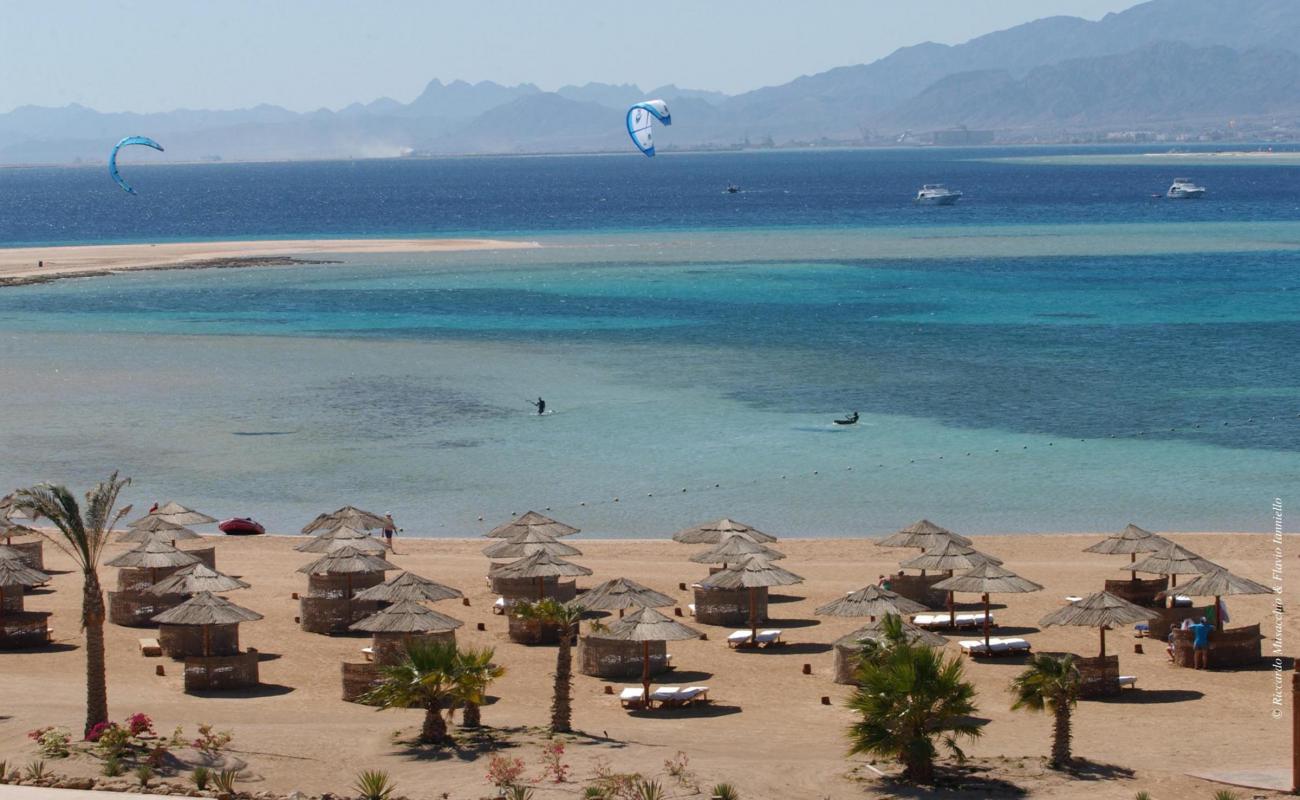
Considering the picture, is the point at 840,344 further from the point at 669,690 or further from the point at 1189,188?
the point at 1189,188

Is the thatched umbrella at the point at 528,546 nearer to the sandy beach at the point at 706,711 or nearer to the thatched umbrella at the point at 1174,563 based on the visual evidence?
the sandy beach at the point at 706,711

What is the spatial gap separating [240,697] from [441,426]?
22174mm

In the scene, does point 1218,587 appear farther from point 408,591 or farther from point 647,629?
point 408,591

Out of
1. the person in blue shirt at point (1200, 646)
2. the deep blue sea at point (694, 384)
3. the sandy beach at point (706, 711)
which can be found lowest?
the sandy beach at point (706, 711)

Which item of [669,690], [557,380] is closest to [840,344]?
[557,380]

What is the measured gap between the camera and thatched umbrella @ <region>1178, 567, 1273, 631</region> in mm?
22750

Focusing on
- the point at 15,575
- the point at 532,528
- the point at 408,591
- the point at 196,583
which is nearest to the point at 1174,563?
the point at 532,528

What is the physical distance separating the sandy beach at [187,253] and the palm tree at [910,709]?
70679 mm

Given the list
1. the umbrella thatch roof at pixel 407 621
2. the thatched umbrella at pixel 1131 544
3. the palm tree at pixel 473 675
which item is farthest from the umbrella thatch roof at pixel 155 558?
the thatched umbrella at pixel 1131 544

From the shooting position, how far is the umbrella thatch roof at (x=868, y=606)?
22625 millimetres

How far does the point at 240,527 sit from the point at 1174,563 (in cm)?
1684

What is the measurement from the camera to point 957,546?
83.7ft

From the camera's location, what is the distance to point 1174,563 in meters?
24.6

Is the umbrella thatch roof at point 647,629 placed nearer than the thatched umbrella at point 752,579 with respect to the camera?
Yes
